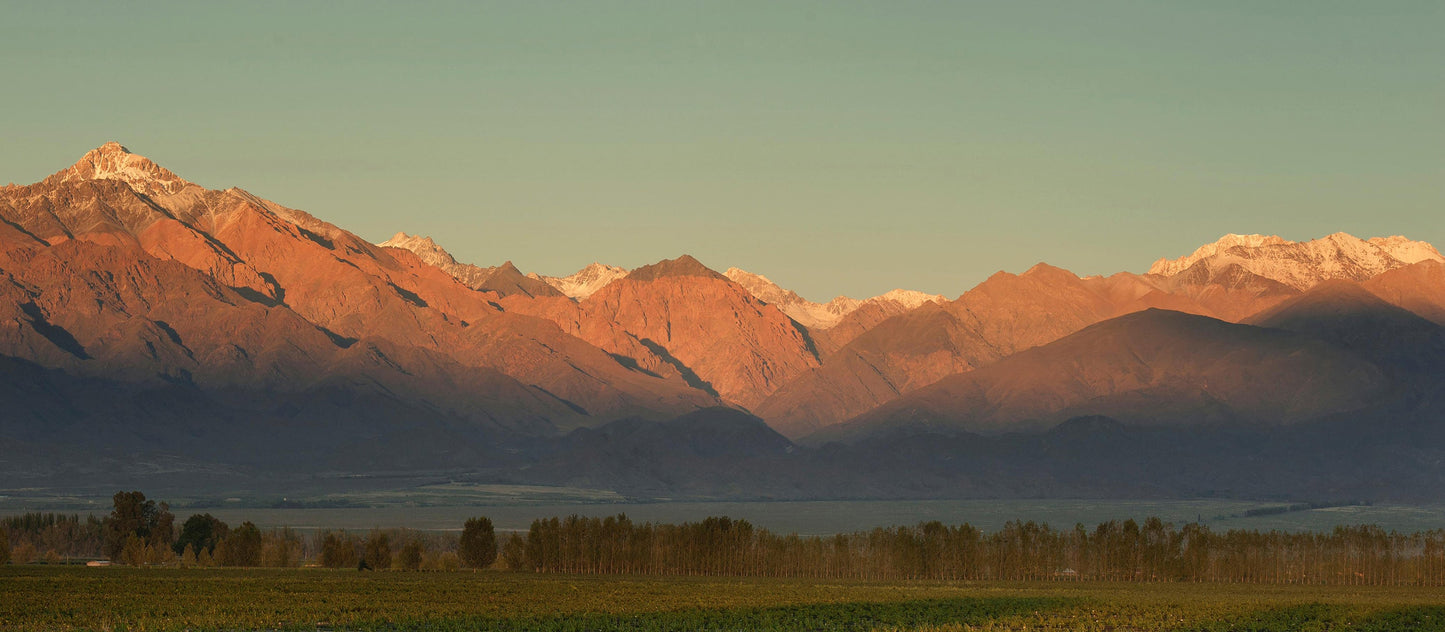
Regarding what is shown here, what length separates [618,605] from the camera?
115188mm

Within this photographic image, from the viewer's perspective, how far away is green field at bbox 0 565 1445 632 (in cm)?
9831

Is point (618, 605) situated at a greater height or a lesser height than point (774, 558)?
lesser

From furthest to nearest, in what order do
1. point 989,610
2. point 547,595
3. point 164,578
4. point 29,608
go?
1. point 164,578
2. point 547,595
3. point 989,610
4. point 29,608

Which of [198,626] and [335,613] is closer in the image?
[198,626]

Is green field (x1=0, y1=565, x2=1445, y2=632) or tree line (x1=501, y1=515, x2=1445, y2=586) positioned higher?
tree line (x1=501, y1=515, x2=1445, y2=586)

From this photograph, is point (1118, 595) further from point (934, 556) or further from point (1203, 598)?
point (934, 556)

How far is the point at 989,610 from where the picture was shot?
117625mm

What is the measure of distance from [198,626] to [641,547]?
103436 mm

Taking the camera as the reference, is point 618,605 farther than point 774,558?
No

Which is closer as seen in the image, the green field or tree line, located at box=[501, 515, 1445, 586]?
the green field

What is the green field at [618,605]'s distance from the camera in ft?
323

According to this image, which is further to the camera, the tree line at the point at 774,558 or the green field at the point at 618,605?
the tree line at the point at 774,558

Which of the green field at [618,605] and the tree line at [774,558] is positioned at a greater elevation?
the tree line at [774,558]

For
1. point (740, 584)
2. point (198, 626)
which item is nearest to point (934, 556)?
point (740, 584)
